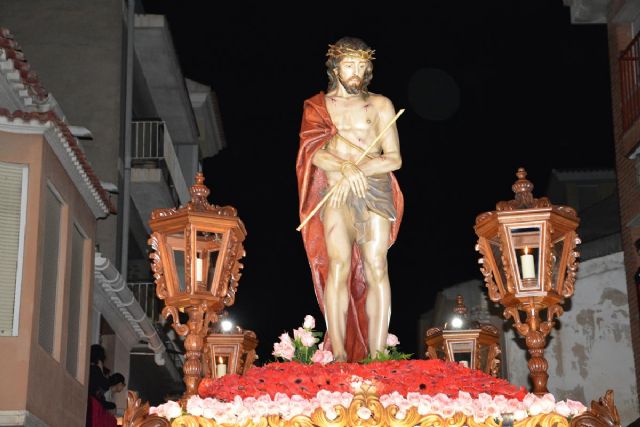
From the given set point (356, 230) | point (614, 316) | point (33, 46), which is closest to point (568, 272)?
point (356, 230)

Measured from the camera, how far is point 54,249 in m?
16.8

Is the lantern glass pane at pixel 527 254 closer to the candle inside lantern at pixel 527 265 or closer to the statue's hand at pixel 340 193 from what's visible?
the candle inside lantern at pixel 527 265

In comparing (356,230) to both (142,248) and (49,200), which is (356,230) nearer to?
(49,200)

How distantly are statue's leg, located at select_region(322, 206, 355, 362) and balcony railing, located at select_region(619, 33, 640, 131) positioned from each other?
31.5 feet

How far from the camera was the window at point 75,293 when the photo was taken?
58.6 ft

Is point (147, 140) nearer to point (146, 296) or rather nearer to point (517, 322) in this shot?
point (146, 296)

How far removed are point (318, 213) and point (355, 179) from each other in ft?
2.22

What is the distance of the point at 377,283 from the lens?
11.0m

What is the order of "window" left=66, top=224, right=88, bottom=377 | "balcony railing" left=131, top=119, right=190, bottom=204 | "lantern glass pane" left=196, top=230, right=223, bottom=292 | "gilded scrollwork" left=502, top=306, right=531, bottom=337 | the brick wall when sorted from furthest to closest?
"balcony railing" left=131, top=119, right=190, bottom=204, the brick wall, "window" left=66, top=224, right=88, bottom=377, "lantern glass pane" left=196, top=230, right=223, bottom=292, "gilded scrollwork" left=502, top=306, right=531, bottom=337

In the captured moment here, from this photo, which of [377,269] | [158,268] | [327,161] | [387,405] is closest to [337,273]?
[377,269]

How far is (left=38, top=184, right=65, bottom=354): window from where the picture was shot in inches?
632

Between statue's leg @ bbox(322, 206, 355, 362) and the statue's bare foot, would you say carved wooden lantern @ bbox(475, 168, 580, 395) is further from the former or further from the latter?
the statue's bare foot

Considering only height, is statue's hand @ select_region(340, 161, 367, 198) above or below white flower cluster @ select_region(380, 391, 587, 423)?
above

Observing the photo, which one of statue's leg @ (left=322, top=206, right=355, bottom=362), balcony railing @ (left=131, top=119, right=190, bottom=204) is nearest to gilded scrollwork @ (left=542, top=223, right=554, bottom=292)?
statue's leg @ (left=322, top=206, right=355, bottom=362)
